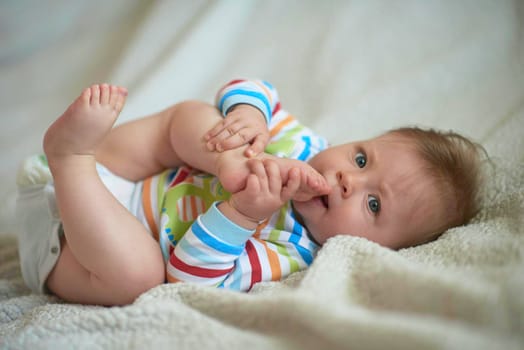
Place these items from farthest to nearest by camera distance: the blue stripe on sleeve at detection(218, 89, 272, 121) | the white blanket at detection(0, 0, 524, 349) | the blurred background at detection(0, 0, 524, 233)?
the blurred background at detection(0, 0, 524, 233), the blue stripe on sleeve at detection(218, 89, 272, 121), the white blanket at detection(0, 0, 524, 349)

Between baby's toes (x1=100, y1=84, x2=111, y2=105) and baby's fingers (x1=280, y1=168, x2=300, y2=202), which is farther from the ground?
baby's toes (x1=100, y1=84, x2=111, y2=105)

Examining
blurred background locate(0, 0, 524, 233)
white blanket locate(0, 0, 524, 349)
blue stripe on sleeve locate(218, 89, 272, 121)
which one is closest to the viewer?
white blanket locate(0, 0, 524, 349)

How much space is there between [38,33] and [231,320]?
138 cm

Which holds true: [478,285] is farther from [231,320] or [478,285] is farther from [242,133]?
[242,133]

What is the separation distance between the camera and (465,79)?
1.31 m

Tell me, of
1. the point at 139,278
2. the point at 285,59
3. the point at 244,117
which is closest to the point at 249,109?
the point at 244,117

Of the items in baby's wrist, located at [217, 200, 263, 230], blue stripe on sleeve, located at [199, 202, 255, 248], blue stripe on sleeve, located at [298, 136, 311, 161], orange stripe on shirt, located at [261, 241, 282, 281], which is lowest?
orange stripe on shirt, located at [261, 241, 282, 281]

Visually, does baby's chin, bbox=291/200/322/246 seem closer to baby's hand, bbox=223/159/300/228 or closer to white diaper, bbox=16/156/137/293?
baby's hand, bbox=223/159/300/228

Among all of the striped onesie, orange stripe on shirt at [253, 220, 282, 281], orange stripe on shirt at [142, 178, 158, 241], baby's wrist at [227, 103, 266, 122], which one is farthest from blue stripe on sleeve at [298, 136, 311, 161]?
orange stripe on shirt at [142, 178, 158, 241]

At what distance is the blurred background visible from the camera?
1.29 m

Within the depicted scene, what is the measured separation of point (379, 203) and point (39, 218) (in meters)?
0.67

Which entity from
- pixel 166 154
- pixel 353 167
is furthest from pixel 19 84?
pixel 353 167

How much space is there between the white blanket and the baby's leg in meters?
0.07

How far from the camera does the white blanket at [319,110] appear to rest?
59cm
